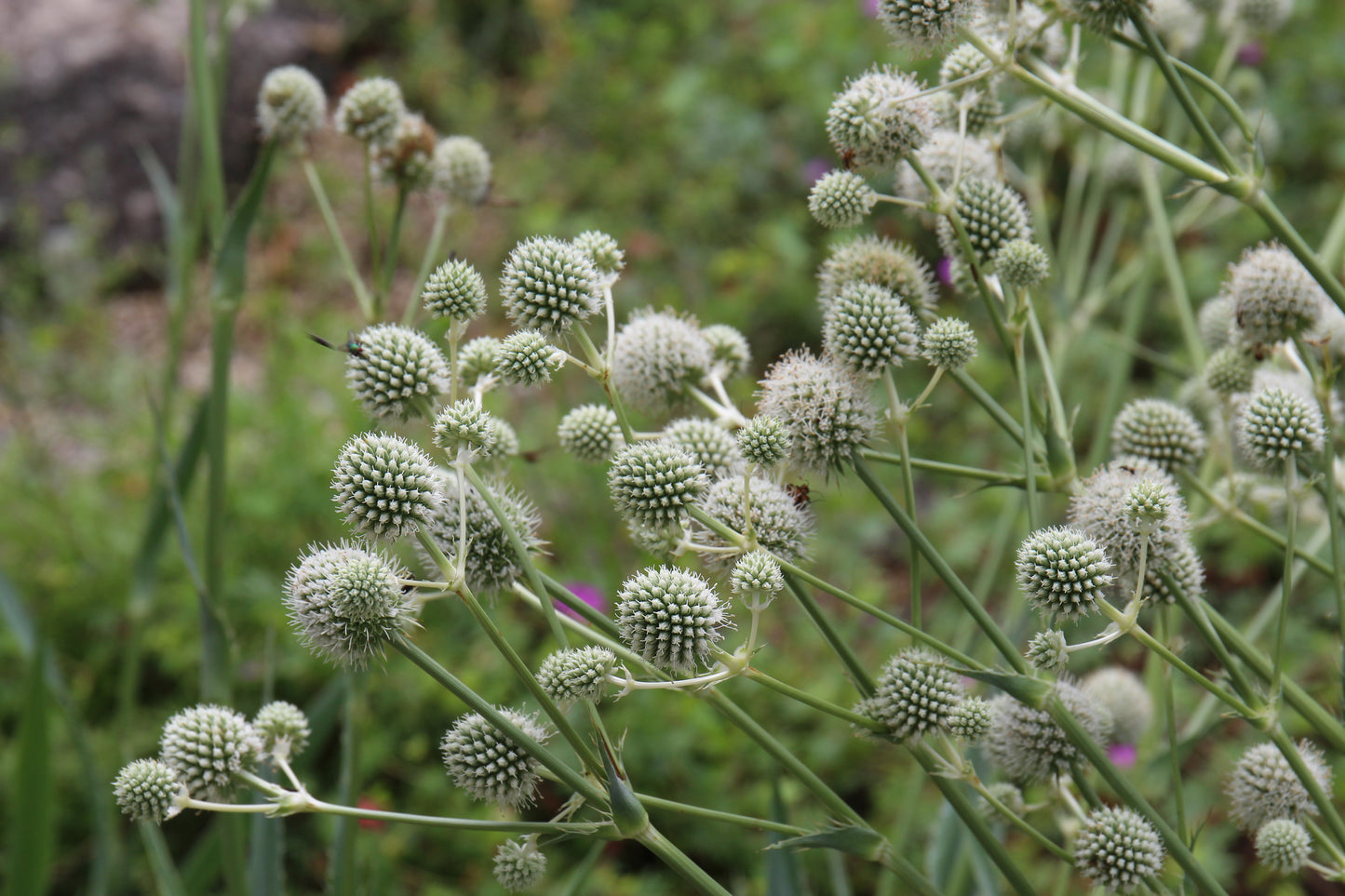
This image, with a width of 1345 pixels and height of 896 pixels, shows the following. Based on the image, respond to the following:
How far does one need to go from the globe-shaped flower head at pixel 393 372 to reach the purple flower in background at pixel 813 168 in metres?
3.69

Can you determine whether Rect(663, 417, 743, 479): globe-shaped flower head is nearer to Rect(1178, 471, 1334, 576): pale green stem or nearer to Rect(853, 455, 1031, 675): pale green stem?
Rect(853, 455, 1031, 675): pale green stem

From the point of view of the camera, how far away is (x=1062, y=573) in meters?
1.27

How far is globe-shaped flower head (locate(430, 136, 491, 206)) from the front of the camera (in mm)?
2275

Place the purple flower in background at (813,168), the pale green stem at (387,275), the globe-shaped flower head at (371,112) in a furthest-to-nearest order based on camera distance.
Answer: the purple flower in background at (813,168) → the globe-shaped flower head at (371,112) → the pale green stem at (387,275)

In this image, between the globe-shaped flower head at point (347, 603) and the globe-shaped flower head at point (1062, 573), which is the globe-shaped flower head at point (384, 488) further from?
the globe-shaped flower head at point (1062, 573)

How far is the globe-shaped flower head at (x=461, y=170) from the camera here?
89.6 inches

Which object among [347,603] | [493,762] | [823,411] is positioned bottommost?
[493,762]

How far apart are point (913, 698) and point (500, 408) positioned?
3.24 metres

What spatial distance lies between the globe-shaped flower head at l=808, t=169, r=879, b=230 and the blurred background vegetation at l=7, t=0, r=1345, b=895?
0.61 meters

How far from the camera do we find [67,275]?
542 centimetres

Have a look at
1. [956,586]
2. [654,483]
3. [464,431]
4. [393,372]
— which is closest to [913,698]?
[956,586]

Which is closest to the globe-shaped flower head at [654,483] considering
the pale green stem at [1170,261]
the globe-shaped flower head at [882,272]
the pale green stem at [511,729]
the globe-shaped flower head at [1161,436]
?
the pale green stem at [511,729]

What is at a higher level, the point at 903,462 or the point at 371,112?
the point at 371,112

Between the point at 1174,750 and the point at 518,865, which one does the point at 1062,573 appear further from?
the point at 518,865
